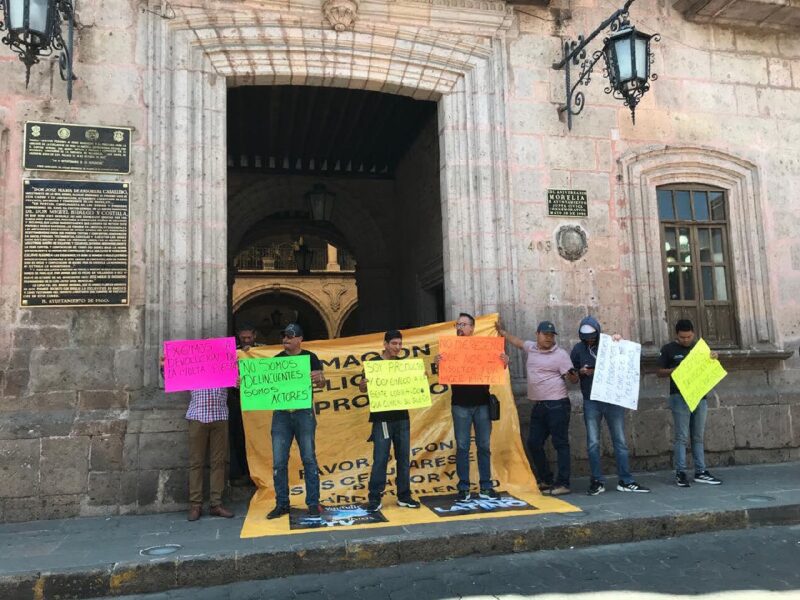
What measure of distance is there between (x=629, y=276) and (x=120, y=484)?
617 centimetres

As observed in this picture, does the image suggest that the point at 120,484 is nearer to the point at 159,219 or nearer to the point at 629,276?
the point at 159,219

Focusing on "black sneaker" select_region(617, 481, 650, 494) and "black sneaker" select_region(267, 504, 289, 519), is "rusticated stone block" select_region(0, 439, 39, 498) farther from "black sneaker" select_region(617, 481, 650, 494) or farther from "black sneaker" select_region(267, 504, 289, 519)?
"black sneaker" select_region(617, 481, 650, 494)

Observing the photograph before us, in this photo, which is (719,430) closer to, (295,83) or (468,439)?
(468,439)

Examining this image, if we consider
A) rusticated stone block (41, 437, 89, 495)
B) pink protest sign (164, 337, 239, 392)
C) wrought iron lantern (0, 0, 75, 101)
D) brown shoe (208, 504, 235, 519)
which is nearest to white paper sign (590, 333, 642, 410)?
pink protest sign (164, 337, 239, 392)

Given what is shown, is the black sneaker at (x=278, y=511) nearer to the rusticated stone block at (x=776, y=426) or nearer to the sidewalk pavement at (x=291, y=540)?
the sidewalk pavement at (x=291, y=540)

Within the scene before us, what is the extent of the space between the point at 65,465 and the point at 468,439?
3.84m

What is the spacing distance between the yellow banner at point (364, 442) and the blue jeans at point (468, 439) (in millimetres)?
237

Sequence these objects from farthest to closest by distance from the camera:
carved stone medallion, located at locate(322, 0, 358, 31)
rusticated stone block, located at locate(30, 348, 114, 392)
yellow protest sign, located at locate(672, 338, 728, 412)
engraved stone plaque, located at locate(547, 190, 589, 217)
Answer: engraved stone plaque, located at locate(547, 190, 589, 217) < carved stone medallion, located at locate(322, 0, 358, 31) < yellow protest sign, located at locate(672, 338, 728, 412) < rusticated stone block, located at locate(30, 348, 114, 392)

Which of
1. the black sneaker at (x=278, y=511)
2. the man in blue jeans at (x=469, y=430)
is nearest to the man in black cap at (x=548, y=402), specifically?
the man in blue jeans at (x=469, y=430)

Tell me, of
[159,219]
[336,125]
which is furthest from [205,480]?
[336,125]

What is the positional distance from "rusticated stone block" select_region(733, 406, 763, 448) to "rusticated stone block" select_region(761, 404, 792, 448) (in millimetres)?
76

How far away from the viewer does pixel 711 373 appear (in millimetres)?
6730

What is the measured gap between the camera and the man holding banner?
588cm

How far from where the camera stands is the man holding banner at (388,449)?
19.3ft
